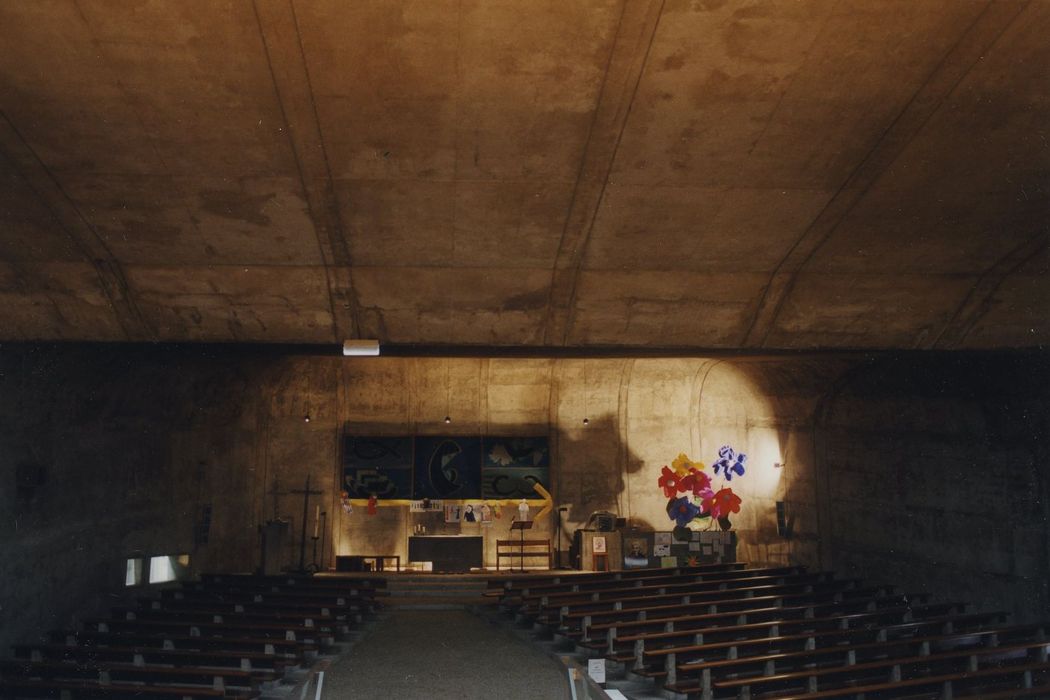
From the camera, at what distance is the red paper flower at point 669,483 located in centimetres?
1827

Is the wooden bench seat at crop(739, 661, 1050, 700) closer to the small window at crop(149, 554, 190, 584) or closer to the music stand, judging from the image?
the music stand

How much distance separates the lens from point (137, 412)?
1265 cm

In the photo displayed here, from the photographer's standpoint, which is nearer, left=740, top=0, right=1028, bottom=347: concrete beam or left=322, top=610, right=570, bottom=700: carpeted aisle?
left=740, top=0, right=1028, bottom=347: concrete beam

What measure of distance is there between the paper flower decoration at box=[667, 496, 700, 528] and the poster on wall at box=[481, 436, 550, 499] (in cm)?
294

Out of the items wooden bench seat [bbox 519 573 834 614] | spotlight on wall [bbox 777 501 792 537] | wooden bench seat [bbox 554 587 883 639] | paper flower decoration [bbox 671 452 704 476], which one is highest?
paper flower decoration [bbox 671 452 704 476]

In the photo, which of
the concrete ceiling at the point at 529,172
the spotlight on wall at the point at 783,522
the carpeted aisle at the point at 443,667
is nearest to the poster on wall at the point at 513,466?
the spotlight on wall at the point at 783,522

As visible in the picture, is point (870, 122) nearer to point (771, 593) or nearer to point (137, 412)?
point (771, 593)

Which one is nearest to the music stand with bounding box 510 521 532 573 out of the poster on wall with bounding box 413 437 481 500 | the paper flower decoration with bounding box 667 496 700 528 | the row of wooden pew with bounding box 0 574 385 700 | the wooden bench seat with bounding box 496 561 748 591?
the poster on wall with bounding box 413 437 481 500

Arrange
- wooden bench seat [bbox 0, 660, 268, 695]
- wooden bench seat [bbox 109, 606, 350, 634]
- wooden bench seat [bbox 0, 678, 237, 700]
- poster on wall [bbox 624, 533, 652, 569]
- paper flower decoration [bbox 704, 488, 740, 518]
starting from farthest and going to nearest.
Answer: paper flower decoration [bbox 704, 488, 740, 518] → poster on wall [bbox 624, 533, 652, 569] → wooden bench seat [bbox 109, 606, 350, 634] → wooden bench seat [bbox 0, 660, 268, 695] → wooden bench seat [bbox 0, 678, 237, 700]

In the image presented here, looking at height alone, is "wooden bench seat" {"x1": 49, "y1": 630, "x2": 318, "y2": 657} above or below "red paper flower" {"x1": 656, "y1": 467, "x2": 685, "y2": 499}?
below

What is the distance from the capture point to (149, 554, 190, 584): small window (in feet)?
44.5

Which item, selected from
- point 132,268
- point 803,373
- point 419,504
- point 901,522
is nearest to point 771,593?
point 901,522

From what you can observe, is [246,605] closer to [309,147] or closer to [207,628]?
[207,628]

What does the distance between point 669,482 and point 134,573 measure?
11172 mm
